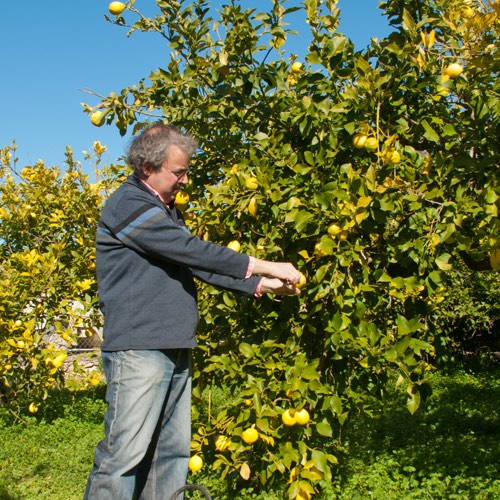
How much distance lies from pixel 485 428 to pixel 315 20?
10.9 feet

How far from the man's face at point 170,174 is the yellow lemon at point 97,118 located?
0.57 meters

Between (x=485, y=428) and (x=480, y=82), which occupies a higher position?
(x=480, y=82)

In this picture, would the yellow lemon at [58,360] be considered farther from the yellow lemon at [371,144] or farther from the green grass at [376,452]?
the yellow lemon at [371,144]

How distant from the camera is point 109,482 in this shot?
1872 millimetres

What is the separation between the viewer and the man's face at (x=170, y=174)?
2.08 meters

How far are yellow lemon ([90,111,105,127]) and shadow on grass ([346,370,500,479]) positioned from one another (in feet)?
7.84

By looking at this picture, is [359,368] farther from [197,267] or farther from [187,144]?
[187,144]

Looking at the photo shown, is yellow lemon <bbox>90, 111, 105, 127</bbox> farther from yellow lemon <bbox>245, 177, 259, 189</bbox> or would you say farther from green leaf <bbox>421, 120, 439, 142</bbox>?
green leaf <bbox>421, 120, 439, 142</bbox>

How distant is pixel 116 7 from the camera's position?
8.20 ft

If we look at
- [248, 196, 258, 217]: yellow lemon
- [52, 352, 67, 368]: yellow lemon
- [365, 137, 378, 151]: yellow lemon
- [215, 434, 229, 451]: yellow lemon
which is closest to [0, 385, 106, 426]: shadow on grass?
[52, 352, 67, 368]: yellow lemon

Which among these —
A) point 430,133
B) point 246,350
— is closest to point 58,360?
point 246,350

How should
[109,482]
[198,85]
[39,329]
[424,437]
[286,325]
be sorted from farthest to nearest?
[39,329] < [424,437] < [198,85] < [286,325] < [109,482]

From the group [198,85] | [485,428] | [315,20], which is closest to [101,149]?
[198,85]

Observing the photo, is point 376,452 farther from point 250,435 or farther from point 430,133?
point 430,133
